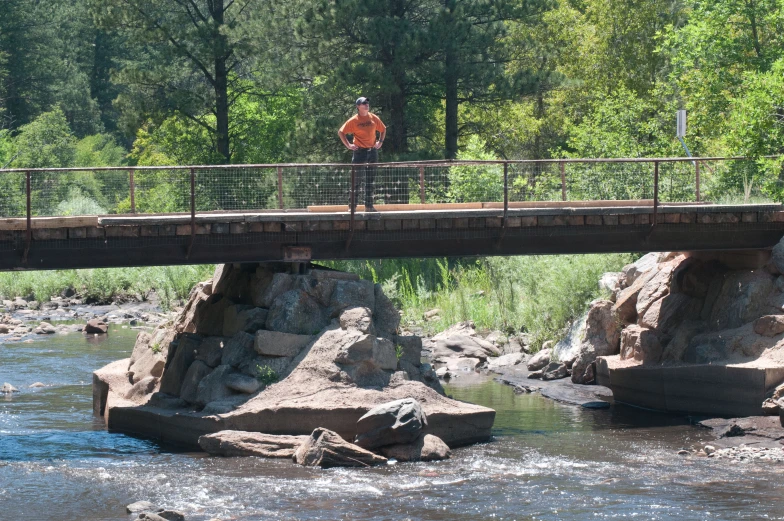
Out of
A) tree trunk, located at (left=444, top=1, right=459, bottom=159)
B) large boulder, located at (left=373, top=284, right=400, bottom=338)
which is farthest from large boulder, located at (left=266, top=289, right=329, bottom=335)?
tree trunk, located at (left=444, top=1, right=459, bottom=159)

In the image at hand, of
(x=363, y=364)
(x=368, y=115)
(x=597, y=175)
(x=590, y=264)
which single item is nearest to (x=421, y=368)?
(x=363, y=364)

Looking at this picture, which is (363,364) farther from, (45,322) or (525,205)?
(45,322)

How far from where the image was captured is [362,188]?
2191cm

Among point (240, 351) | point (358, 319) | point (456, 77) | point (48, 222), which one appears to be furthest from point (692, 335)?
point (456, 77)

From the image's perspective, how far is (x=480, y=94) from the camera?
3981 cm

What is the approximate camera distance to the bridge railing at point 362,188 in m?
23.5

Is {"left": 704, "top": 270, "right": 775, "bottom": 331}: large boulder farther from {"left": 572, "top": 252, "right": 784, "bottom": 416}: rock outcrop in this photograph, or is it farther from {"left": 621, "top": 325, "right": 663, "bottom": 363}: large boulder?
{"left": 621, "top": 325, "right": 663, "bottom": 363}: large boulder

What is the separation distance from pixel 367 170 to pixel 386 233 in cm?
121

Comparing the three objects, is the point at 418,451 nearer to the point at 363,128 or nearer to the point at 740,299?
the point at 363,128

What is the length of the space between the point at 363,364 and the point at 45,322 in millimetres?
20338

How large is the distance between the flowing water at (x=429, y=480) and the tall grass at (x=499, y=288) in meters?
7.70

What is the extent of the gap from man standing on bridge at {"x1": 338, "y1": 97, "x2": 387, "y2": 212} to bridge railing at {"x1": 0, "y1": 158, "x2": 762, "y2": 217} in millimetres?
271

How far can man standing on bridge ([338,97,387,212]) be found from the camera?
2141cm

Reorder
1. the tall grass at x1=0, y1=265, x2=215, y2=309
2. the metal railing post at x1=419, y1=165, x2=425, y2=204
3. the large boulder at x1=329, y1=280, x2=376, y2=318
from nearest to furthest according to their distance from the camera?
the large boulder at x1=329, y1=280, x2=376, y2=318 < the metal railing post at x1=419, y1=165, x2=425, y2=204 < the tall grass at x1=0, y1=265, x2=215, y2=309
